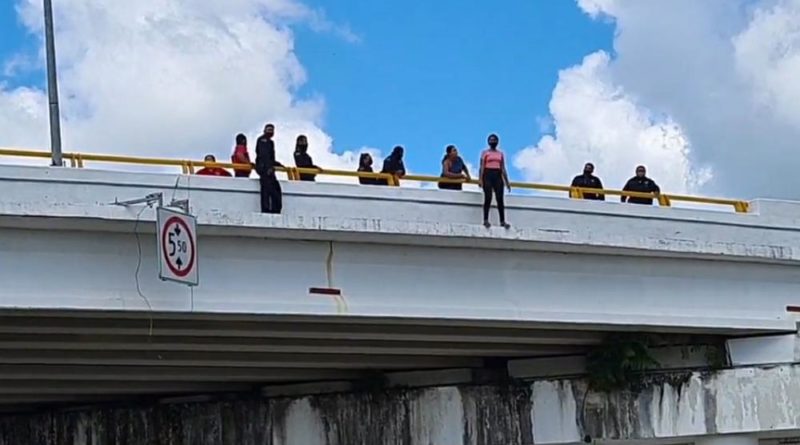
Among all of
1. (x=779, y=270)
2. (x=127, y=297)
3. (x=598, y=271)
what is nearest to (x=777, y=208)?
(x=779, y=270)

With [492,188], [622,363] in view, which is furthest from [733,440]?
[492,188]

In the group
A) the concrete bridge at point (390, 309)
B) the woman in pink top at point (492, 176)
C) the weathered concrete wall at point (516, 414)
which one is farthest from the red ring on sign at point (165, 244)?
the weathered concrete wall at point (516, 414)

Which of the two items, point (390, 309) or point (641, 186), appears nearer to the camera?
point (390, 309)

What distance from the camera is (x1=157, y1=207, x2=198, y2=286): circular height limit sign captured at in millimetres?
13273

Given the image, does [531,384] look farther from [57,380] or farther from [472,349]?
[57,380]

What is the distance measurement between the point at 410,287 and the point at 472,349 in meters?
3.22

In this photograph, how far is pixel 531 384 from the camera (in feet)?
60.2

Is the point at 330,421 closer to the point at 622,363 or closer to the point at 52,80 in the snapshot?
the point at 622,363

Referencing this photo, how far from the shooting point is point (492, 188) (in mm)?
16594

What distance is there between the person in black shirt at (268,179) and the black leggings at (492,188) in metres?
2.80

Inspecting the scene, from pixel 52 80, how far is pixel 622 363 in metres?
9.01

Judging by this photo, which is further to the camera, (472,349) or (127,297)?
(472,349)

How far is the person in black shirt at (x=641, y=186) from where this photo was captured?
63.2 ft

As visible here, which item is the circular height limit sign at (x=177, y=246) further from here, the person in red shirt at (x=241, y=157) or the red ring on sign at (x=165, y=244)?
the person in red shirt at (x=241, y=157)
